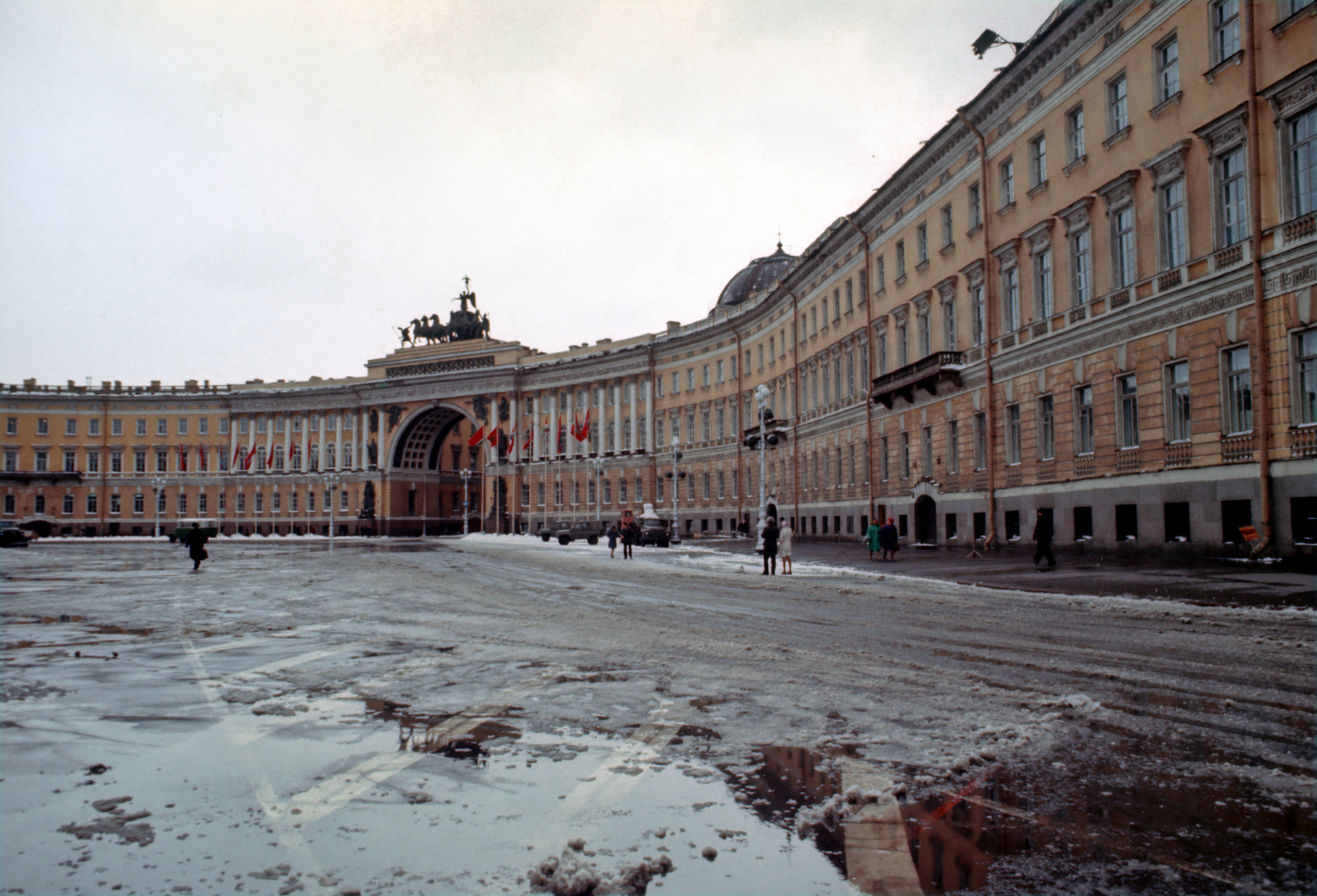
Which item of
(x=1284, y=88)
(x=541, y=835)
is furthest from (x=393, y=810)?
(x=1284, y=88)

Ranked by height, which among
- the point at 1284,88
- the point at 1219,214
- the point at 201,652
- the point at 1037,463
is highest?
the point at 1284,88

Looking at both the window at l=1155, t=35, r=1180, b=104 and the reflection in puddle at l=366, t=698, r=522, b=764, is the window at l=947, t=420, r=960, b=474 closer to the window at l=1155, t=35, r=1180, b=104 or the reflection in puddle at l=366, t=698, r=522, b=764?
the window at l=1155, t=35, r=1180, b=104

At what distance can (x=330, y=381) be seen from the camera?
354 feet

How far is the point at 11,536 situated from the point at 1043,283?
58977 millimetres

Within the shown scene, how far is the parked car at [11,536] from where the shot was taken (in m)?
57.4

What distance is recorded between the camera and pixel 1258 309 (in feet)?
67.3

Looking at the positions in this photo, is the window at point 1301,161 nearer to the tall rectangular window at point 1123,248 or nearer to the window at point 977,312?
the tall rectangular window at point 1123,248

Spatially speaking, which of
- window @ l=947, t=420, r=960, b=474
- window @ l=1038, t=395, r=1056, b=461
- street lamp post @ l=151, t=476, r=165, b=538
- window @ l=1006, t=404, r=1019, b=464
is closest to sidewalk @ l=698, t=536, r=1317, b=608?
window @ l=1038, t=395, r=1056, b=461

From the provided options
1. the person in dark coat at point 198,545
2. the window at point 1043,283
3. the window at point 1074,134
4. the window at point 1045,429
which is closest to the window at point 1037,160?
the window at point 1074,134

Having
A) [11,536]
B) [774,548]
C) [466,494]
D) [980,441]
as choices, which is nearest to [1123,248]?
[980,441]

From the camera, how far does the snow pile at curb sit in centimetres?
387

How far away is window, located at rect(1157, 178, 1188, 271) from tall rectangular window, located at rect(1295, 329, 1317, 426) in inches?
178

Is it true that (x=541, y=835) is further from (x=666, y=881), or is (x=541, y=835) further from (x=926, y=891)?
(x=926, y=891)

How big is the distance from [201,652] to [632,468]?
250 ft
